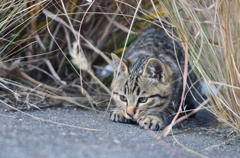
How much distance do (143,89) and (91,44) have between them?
594 millimetres

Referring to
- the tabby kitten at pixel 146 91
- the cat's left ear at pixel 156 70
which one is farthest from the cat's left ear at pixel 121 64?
the cat's left ear at pixel 156 70

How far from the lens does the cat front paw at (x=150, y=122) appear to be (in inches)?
126

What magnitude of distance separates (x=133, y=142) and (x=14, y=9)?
1.57 metres

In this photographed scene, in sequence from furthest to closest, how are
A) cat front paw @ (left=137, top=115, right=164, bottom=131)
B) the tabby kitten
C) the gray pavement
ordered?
the tabby kitten < cat front paw @ (left=137, top=115, right=164, bottom=131) < the gray pavement

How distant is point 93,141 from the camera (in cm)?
234

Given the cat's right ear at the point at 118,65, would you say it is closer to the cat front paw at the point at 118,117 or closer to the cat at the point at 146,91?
the cat at the point at 146,91

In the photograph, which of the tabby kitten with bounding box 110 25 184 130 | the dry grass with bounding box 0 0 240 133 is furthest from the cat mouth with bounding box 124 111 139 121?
the dry grass with bounding box 0 0 240 133

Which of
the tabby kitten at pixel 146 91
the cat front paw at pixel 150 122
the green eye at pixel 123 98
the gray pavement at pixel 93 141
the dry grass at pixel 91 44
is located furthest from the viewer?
the green eye at pixel 123 98

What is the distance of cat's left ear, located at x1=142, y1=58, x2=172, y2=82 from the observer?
3.43 m

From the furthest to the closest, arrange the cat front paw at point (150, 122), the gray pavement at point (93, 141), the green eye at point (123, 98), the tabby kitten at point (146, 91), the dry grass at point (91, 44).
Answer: the green eye at point (123, 98) < the tabby kitten at point (146, 91) < the cat front paw at point (150, 122) < the dry grass at point (91, 44) < the gray pavement at point (93, 141)

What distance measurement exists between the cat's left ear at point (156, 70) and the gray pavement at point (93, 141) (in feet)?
1.57

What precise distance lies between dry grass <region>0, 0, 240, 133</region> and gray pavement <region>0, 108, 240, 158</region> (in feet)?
0.71

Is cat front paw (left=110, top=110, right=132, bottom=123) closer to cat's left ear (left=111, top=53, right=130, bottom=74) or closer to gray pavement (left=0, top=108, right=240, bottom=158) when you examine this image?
gray pavement (left=0, top=108, right=240, bottom=158)

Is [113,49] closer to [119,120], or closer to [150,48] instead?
[150,48]
